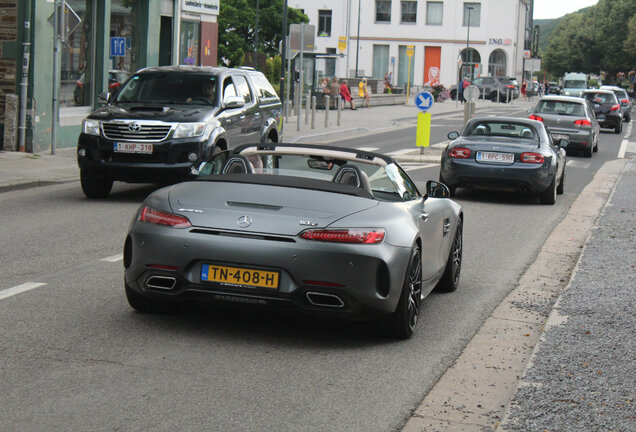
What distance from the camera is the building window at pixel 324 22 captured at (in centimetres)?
10288

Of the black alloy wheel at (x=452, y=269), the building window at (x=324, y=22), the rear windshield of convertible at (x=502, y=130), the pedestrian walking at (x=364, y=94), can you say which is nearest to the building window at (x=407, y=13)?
the building window at (x=324, y=22)

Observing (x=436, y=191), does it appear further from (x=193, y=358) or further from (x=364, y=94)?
(x=364, y=94)

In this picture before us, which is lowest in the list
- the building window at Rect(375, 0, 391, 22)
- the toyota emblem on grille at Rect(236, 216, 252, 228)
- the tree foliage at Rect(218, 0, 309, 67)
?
the toyota emblem on grille at Rect(236, 216, 252, 228)

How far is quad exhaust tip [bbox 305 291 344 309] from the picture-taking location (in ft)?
20.9

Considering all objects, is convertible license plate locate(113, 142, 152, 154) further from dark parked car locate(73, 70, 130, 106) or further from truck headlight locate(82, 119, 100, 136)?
dark parked car locate(73, 70, 130, 106)

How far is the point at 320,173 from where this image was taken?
7.32 m

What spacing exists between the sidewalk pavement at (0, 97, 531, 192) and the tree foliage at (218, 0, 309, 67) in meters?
25.4

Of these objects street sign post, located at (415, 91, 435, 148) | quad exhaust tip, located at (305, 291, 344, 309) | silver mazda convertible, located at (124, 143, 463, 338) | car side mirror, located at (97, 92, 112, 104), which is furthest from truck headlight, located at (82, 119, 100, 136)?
street sign post, located at (415, 91, 435, 148)

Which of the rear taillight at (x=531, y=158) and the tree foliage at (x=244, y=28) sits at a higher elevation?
the tree foliage at (x=244, y=28)

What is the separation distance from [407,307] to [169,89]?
9683mm

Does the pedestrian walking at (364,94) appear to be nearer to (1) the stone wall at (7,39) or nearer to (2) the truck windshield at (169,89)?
(1) the stone wall at (7,39)

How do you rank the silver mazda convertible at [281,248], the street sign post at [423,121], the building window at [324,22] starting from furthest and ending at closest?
1. the building window at [324,22]
2. the street sign post at [423,121]
3. the silver mazda convertible at [281,248]

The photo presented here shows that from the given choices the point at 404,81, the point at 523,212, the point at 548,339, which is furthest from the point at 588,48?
the point at 548,339

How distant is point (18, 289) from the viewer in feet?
26.2
